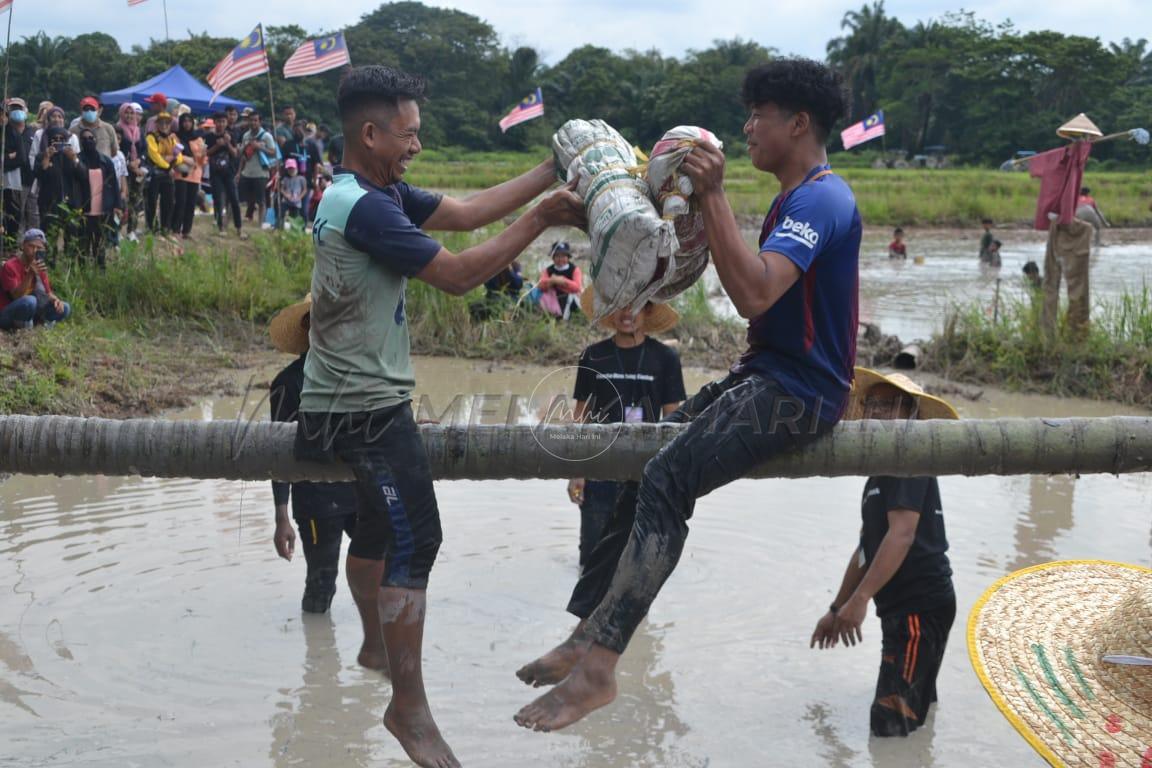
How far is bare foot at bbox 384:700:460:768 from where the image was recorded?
323 cm

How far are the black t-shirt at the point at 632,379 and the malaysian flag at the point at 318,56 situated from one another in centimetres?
1142

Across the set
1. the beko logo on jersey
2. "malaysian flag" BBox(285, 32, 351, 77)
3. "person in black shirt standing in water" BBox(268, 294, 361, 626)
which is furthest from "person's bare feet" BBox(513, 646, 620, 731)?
"malaysian flag" BBox(285, 32, 351, 77)

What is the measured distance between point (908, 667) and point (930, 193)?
107 feet

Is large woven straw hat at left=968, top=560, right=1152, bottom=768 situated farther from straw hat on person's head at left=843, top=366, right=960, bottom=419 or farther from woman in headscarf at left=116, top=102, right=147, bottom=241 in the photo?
woman in headscarf at left=116, top=102, right=147, bottom=241

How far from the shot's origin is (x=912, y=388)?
4043 millimetres

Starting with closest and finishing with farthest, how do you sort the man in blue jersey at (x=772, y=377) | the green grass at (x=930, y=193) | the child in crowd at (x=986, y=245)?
the man in blue jersey at (x=772, y=377) → the child in crowd at (x=986, y=245) → the green grass at (x=930, y=193)

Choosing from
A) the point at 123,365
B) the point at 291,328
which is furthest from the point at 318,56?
the point at 291,328

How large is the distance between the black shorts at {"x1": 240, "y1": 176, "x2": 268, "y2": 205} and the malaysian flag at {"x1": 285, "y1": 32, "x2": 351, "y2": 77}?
4.89 ft

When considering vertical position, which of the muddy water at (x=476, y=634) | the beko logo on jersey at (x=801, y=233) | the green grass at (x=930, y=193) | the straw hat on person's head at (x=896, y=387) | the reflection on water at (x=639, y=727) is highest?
the green grass at (x=930, y=193)

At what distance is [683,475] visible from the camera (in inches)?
121

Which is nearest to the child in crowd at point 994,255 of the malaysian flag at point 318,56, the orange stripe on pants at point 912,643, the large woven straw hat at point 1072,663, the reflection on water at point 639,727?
the malaysian flag at point 318,56

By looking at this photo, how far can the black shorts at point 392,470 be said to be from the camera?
3.18 meters

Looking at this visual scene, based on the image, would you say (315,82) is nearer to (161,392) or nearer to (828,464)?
(161,392)

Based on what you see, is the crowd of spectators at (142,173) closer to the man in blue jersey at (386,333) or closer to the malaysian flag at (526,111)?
the malaysian flag at (526,111)
